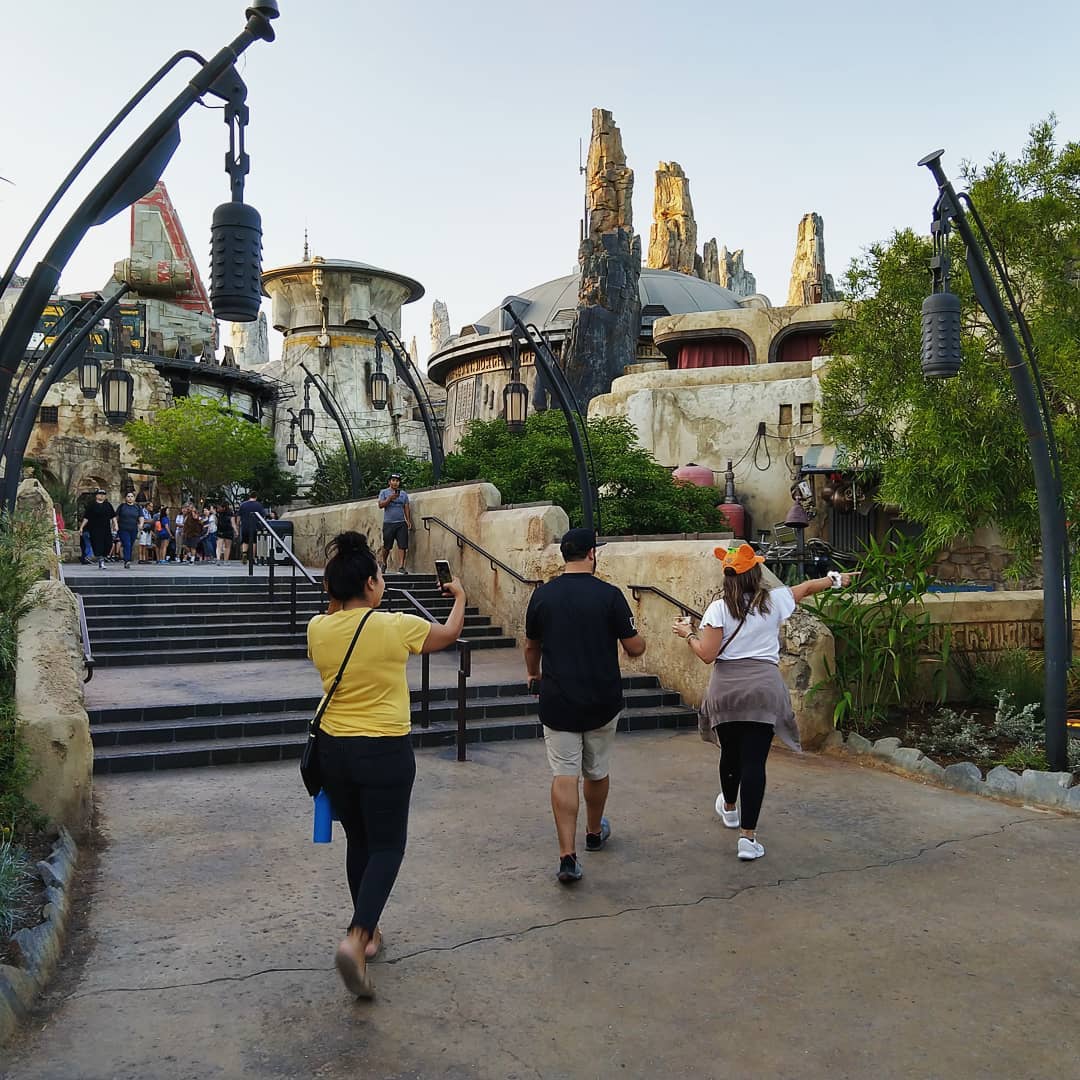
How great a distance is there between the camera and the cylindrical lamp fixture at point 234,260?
5.91 m

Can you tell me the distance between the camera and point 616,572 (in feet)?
33.2

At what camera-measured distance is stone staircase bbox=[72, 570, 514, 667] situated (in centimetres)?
1077

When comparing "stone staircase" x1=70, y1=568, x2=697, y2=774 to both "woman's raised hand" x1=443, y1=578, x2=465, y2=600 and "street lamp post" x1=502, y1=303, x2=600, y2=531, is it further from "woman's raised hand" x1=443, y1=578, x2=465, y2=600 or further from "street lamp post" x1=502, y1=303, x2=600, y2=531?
"woman's raised hand" x1=443, y1=578, x2=465, y2=600

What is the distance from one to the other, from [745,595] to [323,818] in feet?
8.52

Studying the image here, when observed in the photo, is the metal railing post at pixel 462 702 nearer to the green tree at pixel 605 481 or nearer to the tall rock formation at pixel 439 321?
the green tree at pixel 605 481

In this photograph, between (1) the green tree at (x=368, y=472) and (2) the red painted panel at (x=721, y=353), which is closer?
(1) the green tree at (x=368, y=472)

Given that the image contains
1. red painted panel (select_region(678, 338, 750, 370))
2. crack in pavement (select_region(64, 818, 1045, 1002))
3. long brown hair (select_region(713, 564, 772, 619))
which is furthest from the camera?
red painted panel (select_region(678, 338, 750, 370))

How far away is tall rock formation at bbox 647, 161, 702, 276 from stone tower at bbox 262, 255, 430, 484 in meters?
16.1

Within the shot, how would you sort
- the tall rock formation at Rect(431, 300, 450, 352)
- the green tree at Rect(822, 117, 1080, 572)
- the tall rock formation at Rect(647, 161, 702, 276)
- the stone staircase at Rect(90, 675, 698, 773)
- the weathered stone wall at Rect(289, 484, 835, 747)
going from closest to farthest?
the stone staircase at Rect(90, 675, 698, 773)
the weathered stone wall at Rect(289, 484, 835, 747)
the green tree at Rect(822, 117, 1080, 572)
the tall rock formation at Rect(647, 161, 702, 276)
the tall rock formation at Rect(431, 300, 450, 352)

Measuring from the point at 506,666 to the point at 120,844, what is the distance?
5470 mm

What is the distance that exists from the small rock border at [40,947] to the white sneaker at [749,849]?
3.11m

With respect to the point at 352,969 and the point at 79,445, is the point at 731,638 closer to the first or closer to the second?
the point at 352,969

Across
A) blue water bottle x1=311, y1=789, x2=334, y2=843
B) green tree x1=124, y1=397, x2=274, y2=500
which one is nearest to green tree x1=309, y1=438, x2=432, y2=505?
green tree x1=124, y1=397, x2=274, y2=500

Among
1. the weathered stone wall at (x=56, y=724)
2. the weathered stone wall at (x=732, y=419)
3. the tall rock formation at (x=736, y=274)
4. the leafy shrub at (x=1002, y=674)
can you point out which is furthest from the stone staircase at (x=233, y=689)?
the tall rock formation at (x=736, y=274)
